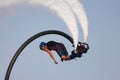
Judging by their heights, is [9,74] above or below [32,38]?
below

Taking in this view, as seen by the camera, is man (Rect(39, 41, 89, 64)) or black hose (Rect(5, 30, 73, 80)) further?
man (Rect(39, 41, 89, 64))

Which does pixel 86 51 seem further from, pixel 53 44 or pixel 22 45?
pixel 22 45

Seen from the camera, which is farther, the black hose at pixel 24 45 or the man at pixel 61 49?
the man at pixel 61 49

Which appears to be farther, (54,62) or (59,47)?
(59,47)

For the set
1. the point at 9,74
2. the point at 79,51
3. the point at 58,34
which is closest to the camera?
the point at 9,74

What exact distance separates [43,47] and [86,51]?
3.47 metres

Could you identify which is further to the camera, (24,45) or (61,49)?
(61,49)

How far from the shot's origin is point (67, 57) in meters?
33.9

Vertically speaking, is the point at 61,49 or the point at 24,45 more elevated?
the point at 61,49

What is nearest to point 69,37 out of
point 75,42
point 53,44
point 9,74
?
point 75,42

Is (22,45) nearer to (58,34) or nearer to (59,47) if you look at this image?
(58,34)

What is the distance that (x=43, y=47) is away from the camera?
33438mm

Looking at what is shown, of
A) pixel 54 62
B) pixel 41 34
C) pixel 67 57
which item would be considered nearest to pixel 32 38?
pixel 41 34

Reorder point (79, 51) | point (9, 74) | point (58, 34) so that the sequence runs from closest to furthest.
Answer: point (9, 74), point (58, 34), point (79, 51)
